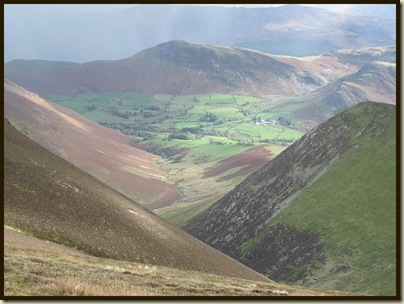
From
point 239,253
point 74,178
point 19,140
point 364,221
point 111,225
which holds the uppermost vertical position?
point 19,140

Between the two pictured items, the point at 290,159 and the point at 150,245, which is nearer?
the point at 150,245

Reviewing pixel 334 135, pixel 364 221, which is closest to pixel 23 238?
pixel 364 221

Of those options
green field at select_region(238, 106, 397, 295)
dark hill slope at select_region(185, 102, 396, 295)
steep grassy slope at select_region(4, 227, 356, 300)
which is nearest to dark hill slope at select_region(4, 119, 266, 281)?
steep grassy slope at select_region(4, 227, 356, 300)

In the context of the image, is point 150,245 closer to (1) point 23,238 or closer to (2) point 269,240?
(1) point 23,238

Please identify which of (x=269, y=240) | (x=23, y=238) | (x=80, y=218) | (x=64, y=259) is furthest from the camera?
(x=269, y=240)

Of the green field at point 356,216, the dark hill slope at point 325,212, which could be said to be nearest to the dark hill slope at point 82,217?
the green field at point 356,216

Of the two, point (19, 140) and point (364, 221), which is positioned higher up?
point (19, 140)
